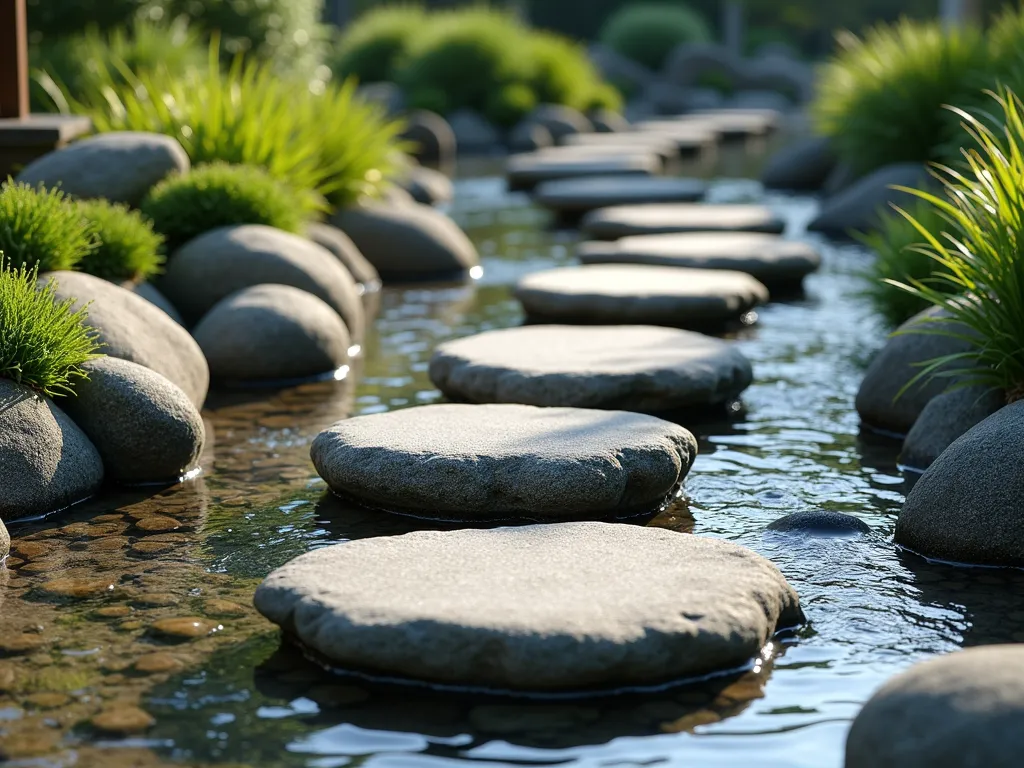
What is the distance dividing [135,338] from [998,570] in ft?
12.1

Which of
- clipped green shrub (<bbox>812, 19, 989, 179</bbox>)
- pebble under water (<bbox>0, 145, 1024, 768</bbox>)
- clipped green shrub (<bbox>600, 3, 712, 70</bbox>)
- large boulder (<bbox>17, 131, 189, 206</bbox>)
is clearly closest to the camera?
pebble under water (<bbox>0, 145, 1024, 768</bbox>)

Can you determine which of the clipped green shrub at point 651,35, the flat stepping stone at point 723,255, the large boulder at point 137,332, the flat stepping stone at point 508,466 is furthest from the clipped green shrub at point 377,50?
the flat stepping stone at point 508,466

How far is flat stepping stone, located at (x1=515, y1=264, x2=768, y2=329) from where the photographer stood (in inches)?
343

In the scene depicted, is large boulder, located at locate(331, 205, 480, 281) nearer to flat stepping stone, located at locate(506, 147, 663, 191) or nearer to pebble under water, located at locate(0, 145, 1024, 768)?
pebble under water, located at locate(0, 145, 1024, 768)

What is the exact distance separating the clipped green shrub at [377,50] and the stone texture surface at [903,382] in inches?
822

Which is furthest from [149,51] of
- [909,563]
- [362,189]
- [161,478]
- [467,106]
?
[467,106]

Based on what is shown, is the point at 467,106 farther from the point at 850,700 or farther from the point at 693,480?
the point at 850,700

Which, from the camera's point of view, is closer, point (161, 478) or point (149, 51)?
point (161, 478)

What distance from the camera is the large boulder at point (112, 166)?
8.09 m

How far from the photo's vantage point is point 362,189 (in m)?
11.2

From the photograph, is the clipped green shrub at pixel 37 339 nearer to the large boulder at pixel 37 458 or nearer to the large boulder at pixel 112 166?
the large boulder at pixel 37 458

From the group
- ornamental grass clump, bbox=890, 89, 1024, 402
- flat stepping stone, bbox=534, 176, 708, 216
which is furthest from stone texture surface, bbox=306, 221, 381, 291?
ornamental grass clump, bbox=890, 89, 1024, 402

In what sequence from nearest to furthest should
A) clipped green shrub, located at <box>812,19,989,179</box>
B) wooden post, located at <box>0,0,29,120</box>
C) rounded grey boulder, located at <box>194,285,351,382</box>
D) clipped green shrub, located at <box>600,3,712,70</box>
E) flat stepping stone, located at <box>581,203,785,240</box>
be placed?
rounded grey boulder, located at <box>194,285,351,382</box>, wooden post, located at <box>0,0,29,120</box>, flat stepping stone, located at <box>581,203,785,240</box>, clipped green shrub, located at <box>812,19,989,179</box>, clipped green shrub, located at <box>600,3,712,70</box>

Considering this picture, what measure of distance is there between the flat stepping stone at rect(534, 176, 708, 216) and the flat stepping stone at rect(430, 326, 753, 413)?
6.97m
